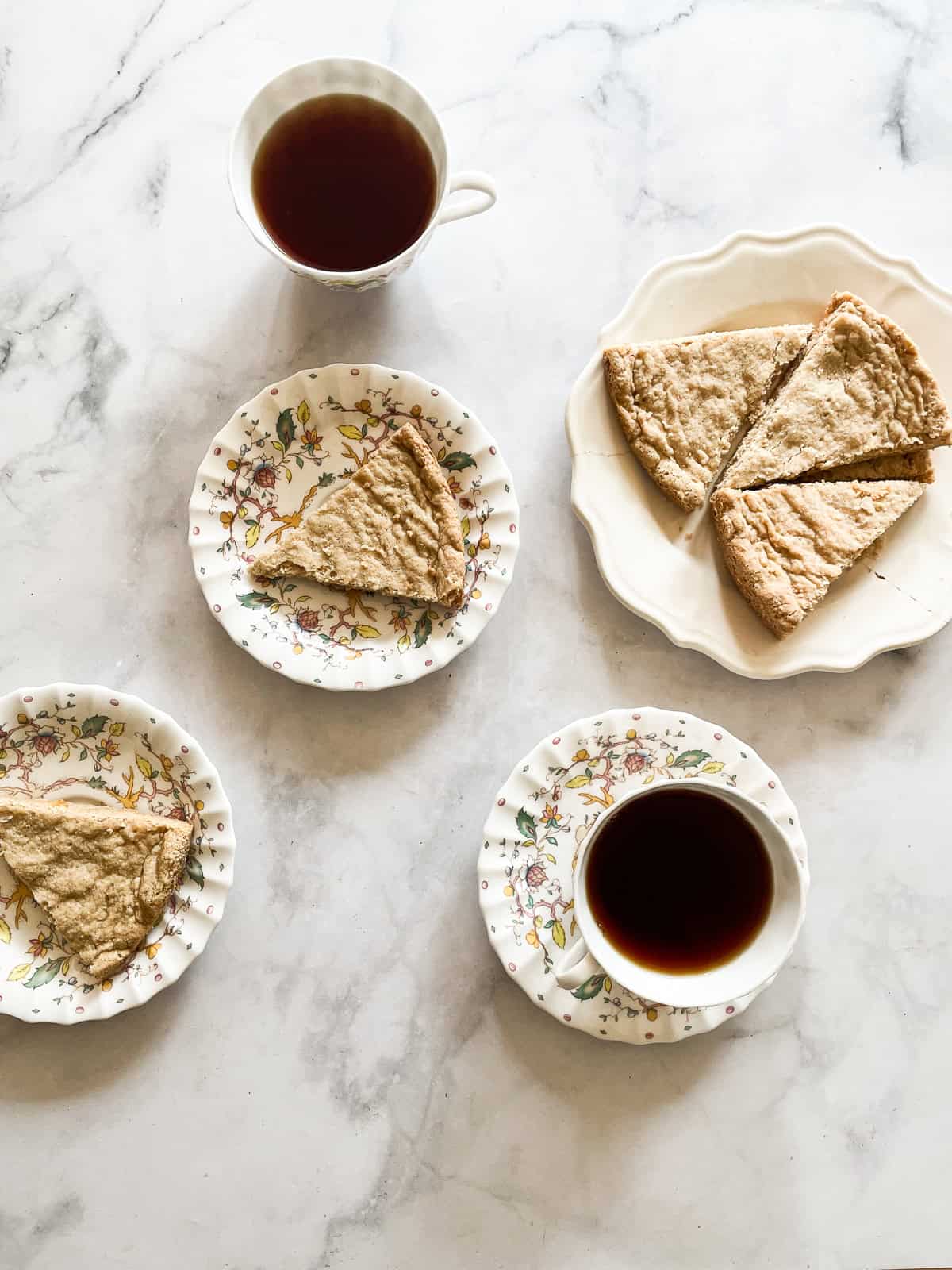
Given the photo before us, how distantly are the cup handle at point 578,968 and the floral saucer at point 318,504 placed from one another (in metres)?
0.59

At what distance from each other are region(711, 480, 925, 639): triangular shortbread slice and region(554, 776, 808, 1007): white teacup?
0.43 m

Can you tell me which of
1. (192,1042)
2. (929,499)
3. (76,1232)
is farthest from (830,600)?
(76,1232)

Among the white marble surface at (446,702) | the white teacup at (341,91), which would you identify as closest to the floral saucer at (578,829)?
the white marble surface at (446,702)

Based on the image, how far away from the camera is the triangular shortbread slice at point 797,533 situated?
2.10 meters

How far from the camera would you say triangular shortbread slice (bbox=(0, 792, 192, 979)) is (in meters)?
2.03

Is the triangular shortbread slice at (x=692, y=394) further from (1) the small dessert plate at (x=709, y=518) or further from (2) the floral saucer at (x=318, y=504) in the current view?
(2) the floral saucer at (x=318, y=504)

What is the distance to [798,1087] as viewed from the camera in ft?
7.29

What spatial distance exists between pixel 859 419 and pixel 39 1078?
82.6 inches

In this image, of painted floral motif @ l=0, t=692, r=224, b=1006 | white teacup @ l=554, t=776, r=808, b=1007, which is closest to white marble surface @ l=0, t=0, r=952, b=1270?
painted floral motif @ l=0, t=692, r=224, b=1006

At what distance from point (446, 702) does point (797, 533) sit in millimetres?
779

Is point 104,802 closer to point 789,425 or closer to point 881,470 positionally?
point 789,425

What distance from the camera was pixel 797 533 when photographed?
2137mm

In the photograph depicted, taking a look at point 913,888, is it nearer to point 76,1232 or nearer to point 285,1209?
point 285,1209

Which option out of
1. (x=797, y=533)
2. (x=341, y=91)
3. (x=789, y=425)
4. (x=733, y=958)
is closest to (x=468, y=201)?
(x=341, y=91)
